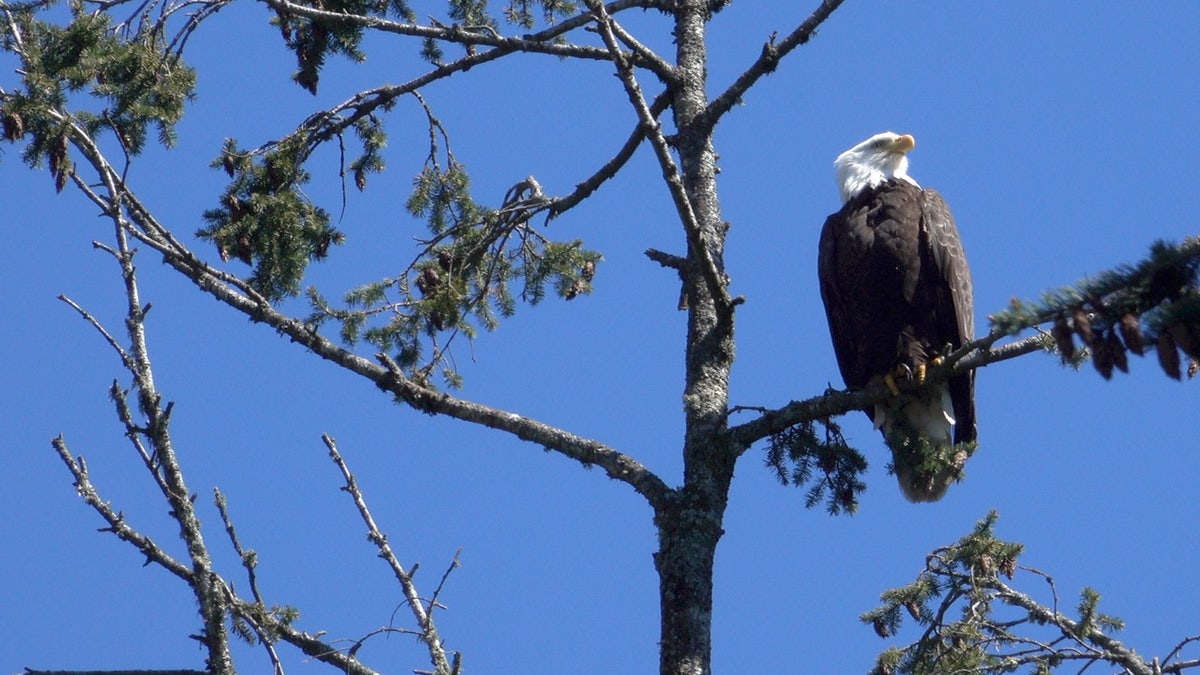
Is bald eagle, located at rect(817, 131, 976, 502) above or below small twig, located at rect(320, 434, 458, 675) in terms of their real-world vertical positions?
above

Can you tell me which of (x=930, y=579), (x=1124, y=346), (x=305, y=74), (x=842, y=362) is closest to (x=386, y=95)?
(x=305, y=74)

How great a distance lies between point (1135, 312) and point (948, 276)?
11.9 feet

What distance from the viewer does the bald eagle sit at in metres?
5.72

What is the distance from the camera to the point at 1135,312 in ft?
7.13

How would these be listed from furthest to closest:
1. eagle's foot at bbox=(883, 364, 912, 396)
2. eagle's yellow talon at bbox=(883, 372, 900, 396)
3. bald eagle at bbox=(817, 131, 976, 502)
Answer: bald eagle at bbox=(817, 131, 976, 502) < eagle's foot at bbox=(883, 364, 912, 396) < eagle's yellow talon at bbox=(883, 372, 900, 396)

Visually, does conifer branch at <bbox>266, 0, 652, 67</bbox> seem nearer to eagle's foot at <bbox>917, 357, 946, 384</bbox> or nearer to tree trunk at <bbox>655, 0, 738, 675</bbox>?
tree trunk at <bbox>655, 0, 738, 675</bbox>

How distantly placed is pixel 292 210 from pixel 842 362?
102 inches

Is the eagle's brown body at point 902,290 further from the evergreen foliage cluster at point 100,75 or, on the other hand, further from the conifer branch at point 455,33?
the evergreen foliage cluster at point 100,75

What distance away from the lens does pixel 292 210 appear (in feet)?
17.4

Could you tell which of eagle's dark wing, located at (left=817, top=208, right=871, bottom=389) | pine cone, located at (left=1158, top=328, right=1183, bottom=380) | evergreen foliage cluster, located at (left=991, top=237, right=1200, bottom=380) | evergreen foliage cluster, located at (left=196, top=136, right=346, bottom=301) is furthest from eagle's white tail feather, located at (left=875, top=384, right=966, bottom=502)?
pine cone, located at (left=1158, top=328, right=1183, bottom=380)

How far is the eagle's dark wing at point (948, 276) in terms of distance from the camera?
227 inches

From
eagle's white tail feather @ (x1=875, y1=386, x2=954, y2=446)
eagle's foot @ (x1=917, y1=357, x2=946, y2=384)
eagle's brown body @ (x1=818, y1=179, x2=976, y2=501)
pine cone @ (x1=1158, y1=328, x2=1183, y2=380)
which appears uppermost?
eagle's brown body @ (x1=818, y1=179, x2=976, y2=501)

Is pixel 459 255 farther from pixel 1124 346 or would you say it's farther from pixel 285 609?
pixel 1124 346

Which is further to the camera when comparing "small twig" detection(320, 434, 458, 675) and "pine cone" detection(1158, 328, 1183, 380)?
"small twig" detection(320, 434, 458, 675)
